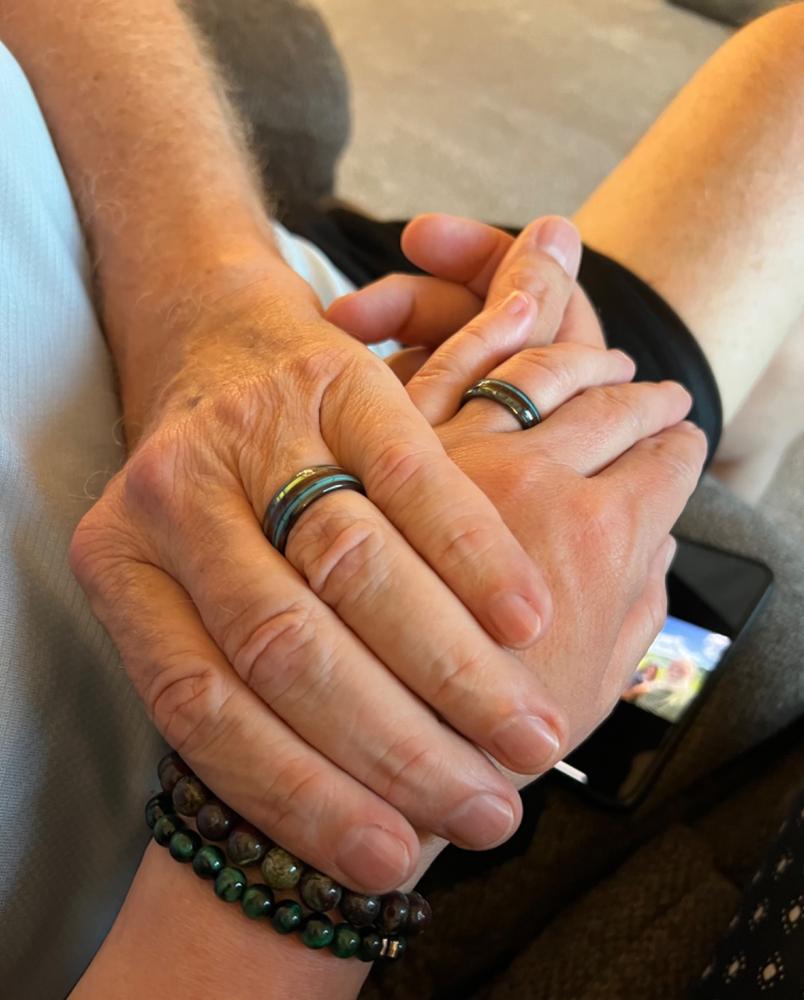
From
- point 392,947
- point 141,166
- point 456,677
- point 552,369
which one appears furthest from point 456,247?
point 392,947

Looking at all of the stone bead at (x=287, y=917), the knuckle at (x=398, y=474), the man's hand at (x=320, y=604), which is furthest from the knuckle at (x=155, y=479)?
the stone bead at (x=287, y=917)

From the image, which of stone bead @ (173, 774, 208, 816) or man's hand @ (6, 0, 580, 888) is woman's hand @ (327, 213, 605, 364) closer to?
man's hand @ (6, 0, 580, 888)

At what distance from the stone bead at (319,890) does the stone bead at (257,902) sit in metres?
0.02

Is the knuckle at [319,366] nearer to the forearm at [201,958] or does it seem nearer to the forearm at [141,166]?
the forearm at [141,166]

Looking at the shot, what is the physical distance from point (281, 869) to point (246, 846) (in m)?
0.02

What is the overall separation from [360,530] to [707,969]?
0.36 metres

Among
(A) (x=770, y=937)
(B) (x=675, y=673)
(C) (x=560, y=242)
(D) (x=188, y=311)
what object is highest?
(C) (x=560, y=242)

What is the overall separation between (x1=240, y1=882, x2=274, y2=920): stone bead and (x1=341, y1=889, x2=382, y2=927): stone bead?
0.12 feet

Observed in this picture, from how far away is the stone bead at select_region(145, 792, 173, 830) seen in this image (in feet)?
1.53

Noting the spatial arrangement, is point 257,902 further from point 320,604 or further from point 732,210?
point 732,210

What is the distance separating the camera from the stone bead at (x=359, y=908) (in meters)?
0.43

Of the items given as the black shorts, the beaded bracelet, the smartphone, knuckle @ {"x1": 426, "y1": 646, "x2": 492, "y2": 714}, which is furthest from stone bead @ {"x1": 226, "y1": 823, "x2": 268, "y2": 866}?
the black shorts

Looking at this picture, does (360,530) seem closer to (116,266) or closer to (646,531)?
(646,531)

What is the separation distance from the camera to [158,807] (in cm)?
47
